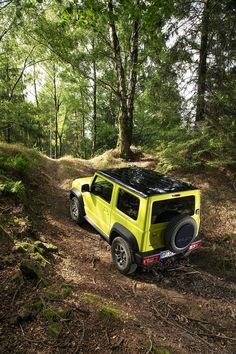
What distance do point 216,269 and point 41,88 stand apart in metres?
29.5

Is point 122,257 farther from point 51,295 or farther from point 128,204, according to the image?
point 51,295

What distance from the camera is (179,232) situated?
4.29 metres

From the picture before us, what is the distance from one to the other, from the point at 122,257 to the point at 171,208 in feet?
4.97

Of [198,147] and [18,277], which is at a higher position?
[198,147]

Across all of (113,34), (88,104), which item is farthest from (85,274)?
(88,104)

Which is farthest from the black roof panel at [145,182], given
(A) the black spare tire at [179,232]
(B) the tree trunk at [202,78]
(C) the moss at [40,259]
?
(B) the tree trunk at [202,78]

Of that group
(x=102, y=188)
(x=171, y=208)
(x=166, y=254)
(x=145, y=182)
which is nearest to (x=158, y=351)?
(x=166, y=254)

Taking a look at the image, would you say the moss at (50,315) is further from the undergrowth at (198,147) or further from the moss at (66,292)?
the undergrowth at (198,147)

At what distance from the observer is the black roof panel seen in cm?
441

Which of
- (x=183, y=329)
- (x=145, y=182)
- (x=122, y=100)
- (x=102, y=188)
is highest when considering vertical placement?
(x=122, y=100)

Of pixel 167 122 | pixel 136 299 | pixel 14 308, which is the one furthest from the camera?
pixel 167 122

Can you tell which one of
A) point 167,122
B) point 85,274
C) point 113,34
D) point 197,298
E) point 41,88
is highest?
point 41,88

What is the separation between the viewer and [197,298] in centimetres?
433

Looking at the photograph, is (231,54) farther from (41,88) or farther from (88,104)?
(41,88)
